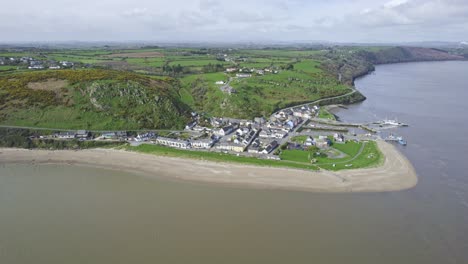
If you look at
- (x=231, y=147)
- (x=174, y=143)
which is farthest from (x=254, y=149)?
(x=174, y=143)

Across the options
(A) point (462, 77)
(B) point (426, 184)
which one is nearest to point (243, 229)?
(B) point (426, 184)

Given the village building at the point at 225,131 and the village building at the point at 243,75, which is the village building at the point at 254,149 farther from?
the village building at the point at 243,75

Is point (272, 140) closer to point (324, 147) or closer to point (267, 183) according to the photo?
point (324, 147)

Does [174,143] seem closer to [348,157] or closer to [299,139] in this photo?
[299,139]

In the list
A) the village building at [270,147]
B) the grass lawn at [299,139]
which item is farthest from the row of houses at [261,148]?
the grass lawn at [299,139]

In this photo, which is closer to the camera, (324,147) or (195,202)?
(195,202)

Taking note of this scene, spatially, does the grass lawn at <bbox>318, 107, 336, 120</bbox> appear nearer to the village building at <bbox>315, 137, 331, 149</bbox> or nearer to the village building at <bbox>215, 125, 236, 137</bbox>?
the village building at <bbox>315, 137, 331, 149</bbox>

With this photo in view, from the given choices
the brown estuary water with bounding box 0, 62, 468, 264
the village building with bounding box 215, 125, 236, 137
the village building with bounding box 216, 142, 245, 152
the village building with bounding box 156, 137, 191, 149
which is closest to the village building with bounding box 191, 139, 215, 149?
the village building with bounding box 156, 137, 191, 149
